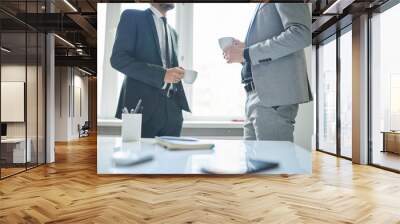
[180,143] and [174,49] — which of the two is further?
[174,49]

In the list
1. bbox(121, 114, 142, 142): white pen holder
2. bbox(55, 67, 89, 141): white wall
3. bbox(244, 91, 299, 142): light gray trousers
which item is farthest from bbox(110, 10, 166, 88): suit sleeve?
bbox(55, 67, 89, 141): white wall

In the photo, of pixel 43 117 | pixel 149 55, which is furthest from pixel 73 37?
pixel 149 55

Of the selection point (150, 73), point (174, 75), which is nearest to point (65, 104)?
point (150, 73)

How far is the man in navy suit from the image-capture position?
5656mm

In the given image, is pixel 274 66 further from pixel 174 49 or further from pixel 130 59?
pixel 130 59

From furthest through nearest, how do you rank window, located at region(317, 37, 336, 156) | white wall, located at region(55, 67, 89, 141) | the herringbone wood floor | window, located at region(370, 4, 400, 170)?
white wall, located at region(55, 67, 89, 141) → window, located at region(317, 37, 336, 156) → window, located at region(370, 4, 400, 170) → the herringbone wood floor

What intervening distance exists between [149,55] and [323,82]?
20.1ft

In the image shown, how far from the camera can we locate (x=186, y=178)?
589cm

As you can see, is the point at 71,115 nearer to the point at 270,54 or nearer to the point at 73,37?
the point at 73,37

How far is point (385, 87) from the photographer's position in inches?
274

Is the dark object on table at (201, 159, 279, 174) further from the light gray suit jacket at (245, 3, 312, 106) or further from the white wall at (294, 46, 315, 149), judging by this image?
the light gray suit jacket at (245, 3, 312, 106)

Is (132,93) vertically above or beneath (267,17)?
beneath

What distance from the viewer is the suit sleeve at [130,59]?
5656 mm

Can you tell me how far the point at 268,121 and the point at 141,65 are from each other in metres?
2.04
